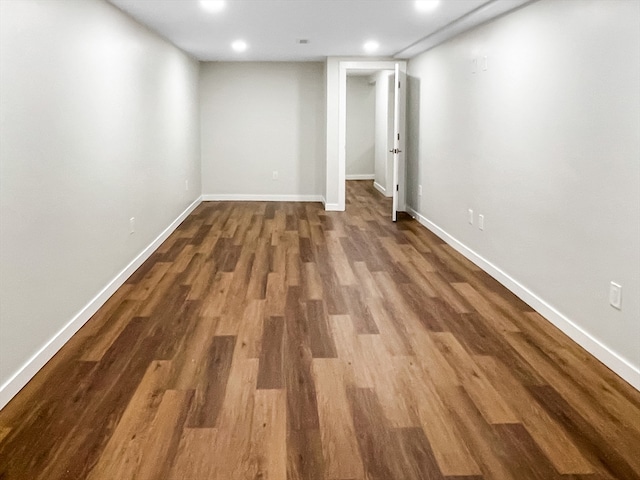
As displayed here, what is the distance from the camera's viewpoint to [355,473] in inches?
89.7

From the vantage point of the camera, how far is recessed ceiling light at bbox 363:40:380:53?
6.89m

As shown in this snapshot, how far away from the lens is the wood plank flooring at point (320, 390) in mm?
2355

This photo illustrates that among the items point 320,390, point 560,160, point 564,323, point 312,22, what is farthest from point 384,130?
point 320,390

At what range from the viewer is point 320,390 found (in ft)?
9.84

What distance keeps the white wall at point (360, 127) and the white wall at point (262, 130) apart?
3.25m

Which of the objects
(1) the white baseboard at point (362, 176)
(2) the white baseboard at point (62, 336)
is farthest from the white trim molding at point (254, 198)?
(2) the white baseboard at point (62, 336)

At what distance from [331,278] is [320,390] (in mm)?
2152

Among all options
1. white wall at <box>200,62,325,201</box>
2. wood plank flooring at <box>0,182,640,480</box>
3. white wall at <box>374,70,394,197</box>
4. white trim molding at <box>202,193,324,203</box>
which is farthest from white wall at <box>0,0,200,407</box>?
white wall at <box>374,70,394,197</box>

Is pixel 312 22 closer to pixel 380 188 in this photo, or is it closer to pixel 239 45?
pixel 239 45

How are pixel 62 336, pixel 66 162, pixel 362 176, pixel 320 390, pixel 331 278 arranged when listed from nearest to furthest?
pixel 320 390, pixel 62 336, pixel 66 162, pixel 331 278, pixel 362 176

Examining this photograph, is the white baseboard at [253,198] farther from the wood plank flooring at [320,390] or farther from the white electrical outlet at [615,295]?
the white electrical outlet at [615,295]

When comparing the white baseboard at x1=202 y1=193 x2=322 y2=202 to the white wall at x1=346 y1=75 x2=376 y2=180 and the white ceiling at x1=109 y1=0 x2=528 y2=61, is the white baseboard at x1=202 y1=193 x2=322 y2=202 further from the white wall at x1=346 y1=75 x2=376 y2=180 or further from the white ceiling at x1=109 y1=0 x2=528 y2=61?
the white wall at x1=346 y1=75 x2=376 y2=180

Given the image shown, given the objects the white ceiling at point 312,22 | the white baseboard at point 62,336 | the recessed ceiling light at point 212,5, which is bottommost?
the white baseboard at point 62,336

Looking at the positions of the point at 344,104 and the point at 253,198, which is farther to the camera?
the point at 253,198
